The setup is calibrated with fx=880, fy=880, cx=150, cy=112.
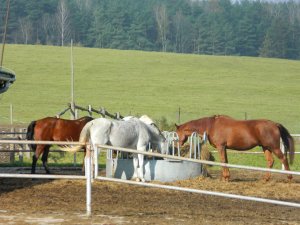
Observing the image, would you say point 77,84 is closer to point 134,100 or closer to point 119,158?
point 134,100

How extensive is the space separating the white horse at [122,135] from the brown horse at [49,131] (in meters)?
1.89

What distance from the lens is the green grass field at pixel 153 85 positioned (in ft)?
167

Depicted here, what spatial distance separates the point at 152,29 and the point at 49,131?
105974mm

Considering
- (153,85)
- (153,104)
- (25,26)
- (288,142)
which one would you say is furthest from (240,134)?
(25,26)

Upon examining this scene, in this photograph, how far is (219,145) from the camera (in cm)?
1975

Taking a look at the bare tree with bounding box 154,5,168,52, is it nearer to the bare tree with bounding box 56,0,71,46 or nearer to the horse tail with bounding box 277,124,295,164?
the bare tree with bounding box 56,0,71,46

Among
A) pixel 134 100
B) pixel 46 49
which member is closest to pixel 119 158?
pixel 134 100

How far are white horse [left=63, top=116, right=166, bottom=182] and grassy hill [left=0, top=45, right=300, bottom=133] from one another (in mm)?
22921

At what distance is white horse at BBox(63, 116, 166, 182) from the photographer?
59.1 feet

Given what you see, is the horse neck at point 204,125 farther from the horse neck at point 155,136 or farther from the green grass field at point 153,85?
the green grass field at point 153,85

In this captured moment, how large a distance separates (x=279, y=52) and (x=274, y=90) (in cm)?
5342

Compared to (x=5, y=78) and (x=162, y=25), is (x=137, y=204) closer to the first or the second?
(x=5, y=78)

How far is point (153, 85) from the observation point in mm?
62938


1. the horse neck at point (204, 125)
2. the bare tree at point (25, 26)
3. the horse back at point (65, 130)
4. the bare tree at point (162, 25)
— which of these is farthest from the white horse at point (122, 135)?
the bare tree at point (162, 25)
